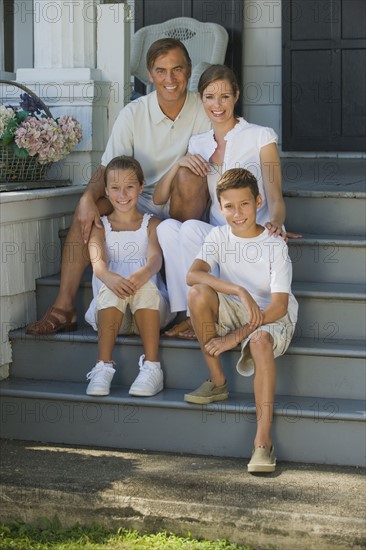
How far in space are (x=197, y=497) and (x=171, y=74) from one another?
71.9 inches

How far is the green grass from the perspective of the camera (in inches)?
134

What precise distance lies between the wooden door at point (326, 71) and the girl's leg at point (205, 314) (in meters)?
3.28

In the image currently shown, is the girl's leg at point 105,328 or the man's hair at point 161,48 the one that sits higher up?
the man's hair at point 161,48

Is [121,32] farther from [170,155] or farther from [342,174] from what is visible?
[342,174]

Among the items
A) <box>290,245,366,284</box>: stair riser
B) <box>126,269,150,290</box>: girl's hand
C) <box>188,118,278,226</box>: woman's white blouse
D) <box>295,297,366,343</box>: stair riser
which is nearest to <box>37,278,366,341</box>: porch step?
<box>295,297,366,343</box>: stair riser

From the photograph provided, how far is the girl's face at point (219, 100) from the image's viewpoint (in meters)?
4.25

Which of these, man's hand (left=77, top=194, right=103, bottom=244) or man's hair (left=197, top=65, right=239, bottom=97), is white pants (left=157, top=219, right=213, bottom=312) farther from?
man's hair (left=197, top=65, right=239, bottom=97)

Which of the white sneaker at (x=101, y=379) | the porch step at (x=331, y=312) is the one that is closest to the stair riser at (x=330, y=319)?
the porch step at (x=331, y=312)

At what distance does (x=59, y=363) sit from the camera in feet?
14.5

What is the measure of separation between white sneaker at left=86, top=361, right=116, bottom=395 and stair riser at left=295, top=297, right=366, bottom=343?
2.51 ft

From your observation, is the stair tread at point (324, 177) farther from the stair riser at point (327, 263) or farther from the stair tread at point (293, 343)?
the stair tread at point (293, 343)

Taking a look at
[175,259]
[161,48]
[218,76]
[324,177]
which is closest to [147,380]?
[175,259]

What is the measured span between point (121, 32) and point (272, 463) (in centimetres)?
219

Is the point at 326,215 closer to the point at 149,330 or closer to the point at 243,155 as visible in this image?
the point at 243,155
